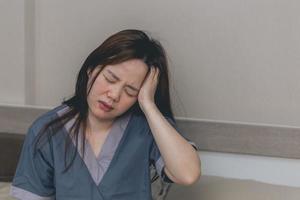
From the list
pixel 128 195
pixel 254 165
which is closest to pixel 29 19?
pixel 128 195

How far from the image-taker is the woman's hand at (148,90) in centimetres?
117

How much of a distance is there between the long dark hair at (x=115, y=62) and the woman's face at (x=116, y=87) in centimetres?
2

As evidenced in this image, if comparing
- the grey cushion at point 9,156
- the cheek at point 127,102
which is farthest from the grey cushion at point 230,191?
the grey cushion at point 9,156

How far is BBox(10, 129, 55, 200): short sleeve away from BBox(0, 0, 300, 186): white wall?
0.43 metres

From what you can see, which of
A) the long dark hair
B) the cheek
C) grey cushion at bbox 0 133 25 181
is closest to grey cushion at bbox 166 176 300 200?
the long dark hair

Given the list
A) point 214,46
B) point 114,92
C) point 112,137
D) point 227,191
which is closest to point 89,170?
point 112,137

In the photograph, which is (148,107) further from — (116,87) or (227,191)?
(227,191)

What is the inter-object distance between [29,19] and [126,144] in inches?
22.5

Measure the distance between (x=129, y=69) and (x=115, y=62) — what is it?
4 centimetres

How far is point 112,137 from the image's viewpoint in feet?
4.08

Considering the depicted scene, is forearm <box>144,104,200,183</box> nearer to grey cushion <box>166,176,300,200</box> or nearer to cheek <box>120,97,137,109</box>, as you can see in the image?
cheek <box>120,97,137,109</box>

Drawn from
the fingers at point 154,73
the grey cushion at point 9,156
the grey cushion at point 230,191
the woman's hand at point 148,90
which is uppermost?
the fingers at point 154,73

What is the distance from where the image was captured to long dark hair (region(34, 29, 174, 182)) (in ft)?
3.81

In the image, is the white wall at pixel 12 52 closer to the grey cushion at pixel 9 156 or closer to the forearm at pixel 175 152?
the grey cushion at pixel 9 156
